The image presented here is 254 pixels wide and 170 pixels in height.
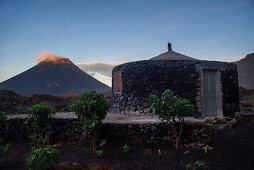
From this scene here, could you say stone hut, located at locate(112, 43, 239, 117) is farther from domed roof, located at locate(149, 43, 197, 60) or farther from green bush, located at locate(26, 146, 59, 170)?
green bush, located at locate(26, 146, 59, 170)

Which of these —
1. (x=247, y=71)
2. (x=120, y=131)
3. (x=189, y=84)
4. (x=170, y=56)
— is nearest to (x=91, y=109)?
(x=120, y=131)

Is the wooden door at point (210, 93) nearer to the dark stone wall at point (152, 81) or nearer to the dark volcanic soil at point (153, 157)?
the dark stone wall at point (152, 81)

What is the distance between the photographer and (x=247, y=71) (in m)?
52.9

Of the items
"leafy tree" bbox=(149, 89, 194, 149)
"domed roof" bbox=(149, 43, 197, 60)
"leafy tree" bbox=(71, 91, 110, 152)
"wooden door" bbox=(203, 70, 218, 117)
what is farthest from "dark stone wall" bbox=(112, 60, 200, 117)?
"leafy tree" bbox=(71, 91, 110, 152)

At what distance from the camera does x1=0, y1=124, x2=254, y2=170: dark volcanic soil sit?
16.2 feet

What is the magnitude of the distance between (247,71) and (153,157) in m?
58.3

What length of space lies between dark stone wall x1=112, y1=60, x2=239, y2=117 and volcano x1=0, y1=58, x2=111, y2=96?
152 feet

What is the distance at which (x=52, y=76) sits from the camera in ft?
213

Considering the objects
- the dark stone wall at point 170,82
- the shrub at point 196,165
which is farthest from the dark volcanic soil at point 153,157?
the dark stone wall at point 170,82

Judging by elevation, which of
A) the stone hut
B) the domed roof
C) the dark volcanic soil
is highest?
the domed roof

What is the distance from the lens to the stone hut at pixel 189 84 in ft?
29.6

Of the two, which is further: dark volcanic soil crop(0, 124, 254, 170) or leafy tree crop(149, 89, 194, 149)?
leafy tree crop(149, 89, 194, 149)

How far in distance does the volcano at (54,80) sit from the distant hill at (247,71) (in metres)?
39.0

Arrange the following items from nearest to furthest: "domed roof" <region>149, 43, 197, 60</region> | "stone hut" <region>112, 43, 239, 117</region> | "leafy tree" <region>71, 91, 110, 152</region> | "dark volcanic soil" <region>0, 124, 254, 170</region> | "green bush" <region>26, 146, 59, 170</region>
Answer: "green bush" <region>26, 146, 59, 170</region>, "dark volcanic soil" <region>0, 124, 254, 170</region>, "leafy tree" <region>71, 91, 110, 152</region>, "stone hut" <region>112, 43, 239, 117</region>, "domed roof" <region>149, 43, 197, 60</region>
